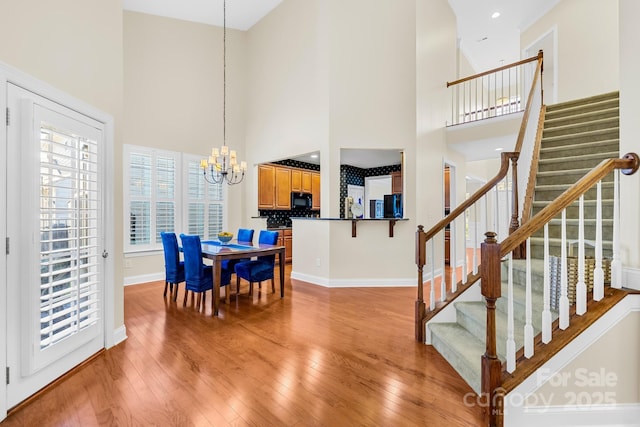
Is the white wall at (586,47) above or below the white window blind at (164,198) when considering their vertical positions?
above

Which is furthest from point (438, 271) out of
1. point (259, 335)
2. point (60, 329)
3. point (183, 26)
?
point (183, 26)

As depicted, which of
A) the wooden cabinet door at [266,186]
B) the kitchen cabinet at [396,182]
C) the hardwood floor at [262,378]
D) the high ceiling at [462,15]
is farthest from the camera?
the wooden cabinet door at [266,186]

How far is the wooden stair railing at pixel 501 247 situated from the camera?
63.6 inches

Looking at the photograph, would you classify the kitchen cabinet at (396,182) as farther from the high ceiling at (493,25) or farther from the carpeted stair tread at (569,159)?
the high ceiling at (493,25)

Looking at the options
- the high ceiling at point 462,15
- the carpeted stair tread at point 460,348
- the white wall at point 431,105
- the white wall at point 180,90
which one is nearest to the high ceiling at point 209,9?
the high ceiling at point 462,15

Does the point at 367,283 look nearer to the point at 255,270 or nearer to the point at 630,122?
the point at 255,270

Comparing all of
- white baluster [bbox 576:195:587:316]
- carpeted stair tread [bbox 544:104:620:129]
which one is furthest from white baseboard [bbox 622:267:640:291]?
carpeted stair tread [bbox 544:104:620:129]

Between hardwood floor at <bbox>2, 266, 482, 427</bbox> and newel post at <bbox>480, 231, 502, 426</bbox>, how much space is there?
0.42 feet

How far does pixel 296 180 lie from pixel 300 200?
0.51 metres

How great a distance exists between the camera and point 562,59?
560cm

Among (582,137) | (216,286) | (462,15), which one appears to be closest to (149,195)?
(216,286)

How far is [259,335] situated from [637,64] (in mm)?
3407

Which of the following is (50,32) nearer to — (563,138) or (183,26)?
(183,26)

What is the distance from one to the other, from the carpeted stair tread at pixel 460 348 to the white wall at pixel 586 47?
18.1 ft
